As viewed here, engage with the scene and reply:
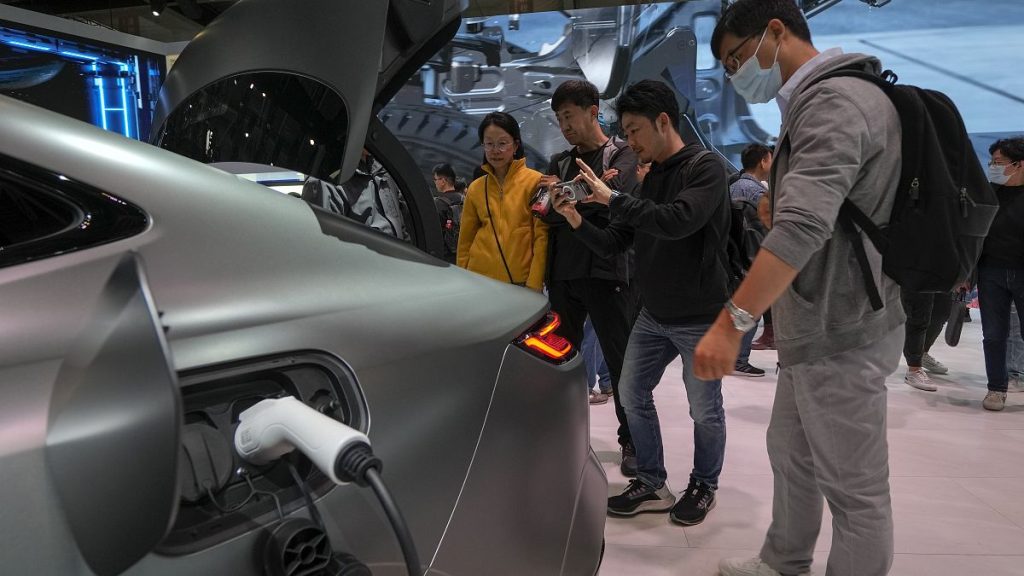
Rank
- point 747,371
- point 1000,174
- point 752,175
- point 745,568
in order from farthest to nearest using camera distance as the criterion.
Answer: point 747,371 < point 752,175 < point 1000,174 < point 745,568

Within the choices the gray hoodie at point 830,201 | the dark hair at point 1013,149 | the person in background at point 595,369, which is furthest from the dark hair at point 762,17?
the dark hair at point 1013,149

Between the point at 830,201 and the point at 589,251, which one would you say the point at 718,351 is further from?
the point at 589,251

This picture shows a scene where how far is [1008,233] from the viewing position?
12.1 ft

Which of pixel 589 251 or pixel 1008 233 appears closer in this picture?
pixel 589 251

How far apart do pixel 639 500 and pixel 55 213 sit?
6.85 ft

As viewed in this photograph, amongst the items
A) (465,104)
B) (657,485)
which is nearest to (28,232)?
(657,485)

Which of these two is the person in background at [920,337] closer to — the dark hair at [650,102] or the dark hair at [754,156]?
the dark hair at [754,156]

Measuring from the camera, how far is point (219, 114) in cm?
178

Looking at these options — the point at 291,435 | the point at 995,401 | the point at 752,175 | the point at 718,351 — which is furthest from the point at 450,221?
the point at 291,435

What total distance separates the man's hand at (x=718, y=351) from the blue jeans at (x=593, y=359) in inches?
77.2

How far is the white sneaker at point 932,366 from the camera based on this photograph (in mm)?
4707

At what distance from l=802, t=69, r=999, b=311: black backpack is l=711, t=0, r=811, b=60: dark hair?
18 cm

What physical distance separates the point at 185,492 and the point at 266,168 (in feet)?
3.89

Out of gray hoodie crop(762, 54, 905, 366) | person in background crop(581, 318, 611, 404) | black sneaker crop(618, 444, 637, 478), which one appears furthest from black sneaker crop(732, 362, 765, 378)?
gray hoodie crop(762, 54, 905, 366)
